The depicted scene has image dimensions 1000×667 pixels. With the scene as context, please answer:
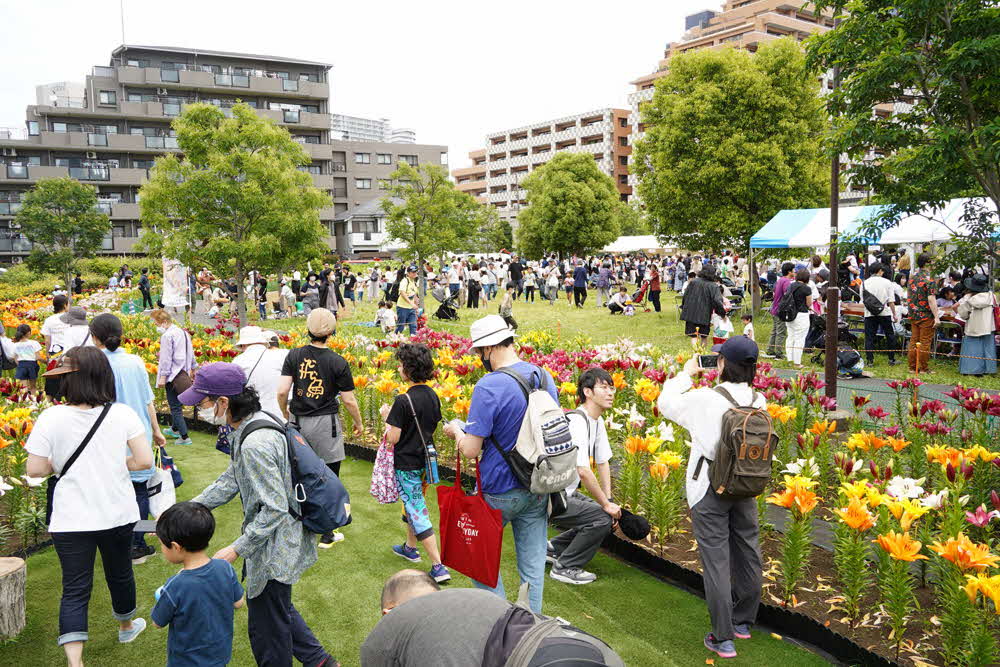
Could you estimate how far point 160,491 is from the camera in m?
4.37

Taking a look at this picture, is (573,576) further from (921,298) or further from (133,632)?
(921,298)

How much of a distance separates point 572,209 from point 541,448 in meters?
40.9

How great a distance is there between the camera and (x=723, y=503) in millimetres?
3705

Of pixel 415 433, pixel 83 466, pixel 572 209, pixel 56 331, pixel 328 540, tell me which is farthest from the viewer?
pixel 572 209

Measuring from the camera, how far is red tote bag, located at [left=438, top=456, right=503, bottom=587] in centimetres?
346

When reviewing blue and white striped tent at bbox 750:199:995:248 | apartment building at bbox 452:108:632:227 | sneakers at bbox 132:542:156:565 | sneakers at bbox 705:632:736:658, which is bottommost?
sneakers at bbox 705:632:736:658

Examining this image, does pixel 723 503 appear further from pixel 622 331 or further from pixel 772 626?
pixel 622 331

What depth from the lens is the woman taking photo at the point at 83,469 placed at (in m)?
3.44

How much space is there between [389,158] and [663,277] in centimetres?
3459

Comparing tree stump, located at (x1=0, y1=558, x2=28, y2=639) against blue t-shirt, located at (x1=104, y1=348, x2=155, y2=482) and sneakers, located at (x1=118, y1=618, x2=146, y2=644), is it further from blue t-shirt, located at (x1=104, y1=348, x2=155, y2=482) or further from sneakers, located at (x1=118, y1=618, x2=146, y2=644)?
blue t-shirt, located at (x1=104, y1=348, x2=155, y2=482)

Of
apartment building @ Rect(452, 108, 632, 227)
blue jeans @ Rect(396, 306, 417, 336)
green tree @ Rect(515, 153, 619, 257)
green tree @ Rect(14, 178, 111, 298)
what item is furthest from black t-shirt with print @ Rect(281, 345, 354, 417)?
apartment building @ Rect(452, 108, 632, 227)

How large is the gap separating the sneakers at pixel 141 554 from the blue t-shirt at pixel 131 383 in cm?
86

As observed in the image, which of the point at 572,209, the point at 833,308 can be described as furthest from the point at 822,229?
the point at 572,209

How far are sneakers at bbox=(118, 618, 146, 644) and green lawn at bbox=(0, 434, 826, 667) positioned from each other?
0.04 m
